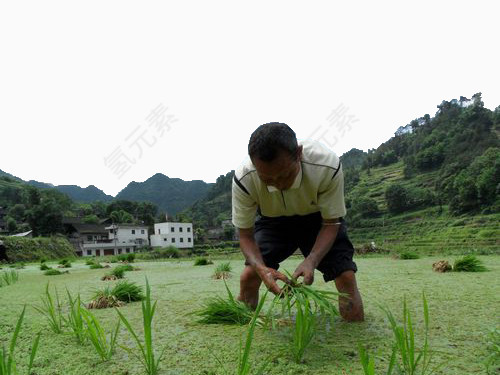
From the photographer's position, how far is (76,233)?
131ft

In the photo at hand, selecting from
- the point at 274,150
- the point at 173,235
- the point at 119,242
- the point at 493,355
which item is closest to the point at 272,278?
the point at 274,150

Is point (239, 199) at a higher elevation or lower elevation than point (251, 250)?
higher

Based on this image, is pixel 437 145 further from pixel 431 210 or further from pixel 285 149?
pixel 285 149

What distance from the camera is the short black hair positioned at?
157 cm

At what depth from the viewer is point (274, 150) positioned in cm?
158

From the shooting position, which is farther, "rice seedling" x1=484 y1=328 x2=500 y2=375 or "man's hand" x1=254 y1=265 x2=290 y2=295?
"man's hand" x1=254 y1=265 x2=290 y2=295

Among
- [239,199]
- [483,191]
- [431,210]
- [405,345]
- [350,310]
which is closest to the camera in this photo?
[405,345]

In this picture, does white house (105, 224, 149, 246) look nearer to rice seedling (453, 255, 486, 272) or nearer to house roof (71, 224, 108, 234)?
house roof (71, 224, 108, 234)

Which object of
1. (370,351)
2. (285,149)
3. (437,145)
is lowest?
(370,351)

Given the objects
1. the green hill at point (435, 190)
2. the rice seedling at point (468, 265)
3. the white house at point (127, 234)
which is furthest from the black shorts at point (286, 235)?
the white house at point (127, 234)

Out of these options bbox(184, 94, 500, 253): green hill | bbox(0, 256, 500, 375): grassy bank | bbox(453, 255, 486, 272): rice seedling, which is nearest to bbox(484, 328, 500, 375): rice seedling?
bbox(0, 256, 500, 375): grassy bank

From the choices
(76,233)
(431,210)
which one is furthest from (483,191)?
(76,233)

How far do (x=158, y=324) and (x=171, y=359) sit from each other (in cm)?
61

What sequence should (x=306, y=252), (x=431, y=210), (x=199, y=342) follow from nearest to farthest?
(x=199, y=342), (x=306, y=252), (x=431, y=210)
